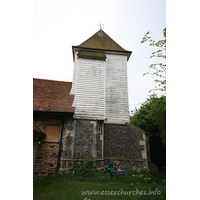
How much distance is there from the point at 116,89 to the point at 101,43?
5.00 m

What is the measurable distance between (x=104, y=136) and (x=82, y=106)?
8.77 ft

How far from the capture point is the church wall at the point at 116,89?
10.8 m

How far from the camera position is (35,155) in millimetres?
7996

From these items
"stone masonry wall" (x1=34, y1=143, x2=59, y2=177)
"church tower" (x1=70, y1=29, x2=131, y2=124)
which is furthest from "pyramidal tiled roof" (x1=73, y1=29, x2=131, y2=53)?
"stone masonry wall" (x1=34, y1=143, x2=59, y2=177)

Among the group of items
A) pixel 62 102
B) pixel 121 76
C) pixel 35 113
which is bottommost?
pixel 35 113

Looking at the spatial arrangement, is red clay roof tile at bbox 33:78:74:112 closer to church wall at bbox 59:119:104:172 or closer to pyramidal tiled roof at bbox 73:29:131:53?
church wall at bbox 59:119:104:172

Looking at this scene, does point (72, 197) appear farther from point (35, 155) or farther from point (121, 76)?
point (121, 76)

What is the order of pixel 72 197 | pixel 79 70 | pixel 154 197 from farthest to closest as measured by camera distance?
1. pixel 79 70
2. pixel 72 197
3. pixel 154 197

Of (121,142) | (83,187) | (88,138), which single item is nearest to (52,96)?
(88,138)

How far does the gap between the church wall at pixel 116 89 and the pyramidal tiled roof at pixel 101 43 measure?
0.99 m

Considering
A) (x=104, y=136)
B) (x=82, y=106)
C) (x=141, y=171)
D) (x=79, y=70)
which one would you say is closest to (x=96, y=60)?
(x=79, y=70)

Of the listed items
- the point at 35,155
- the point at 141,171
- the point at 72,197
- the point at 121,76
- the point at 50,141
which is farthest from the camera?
the point at 121,76

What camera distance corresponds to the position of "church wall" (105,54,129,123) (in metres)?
10.8

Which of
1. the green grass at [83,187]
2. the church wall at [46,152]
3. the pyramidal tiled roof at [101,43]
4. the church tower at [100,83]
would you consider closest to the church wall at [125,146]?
the church tower at [100,83]
